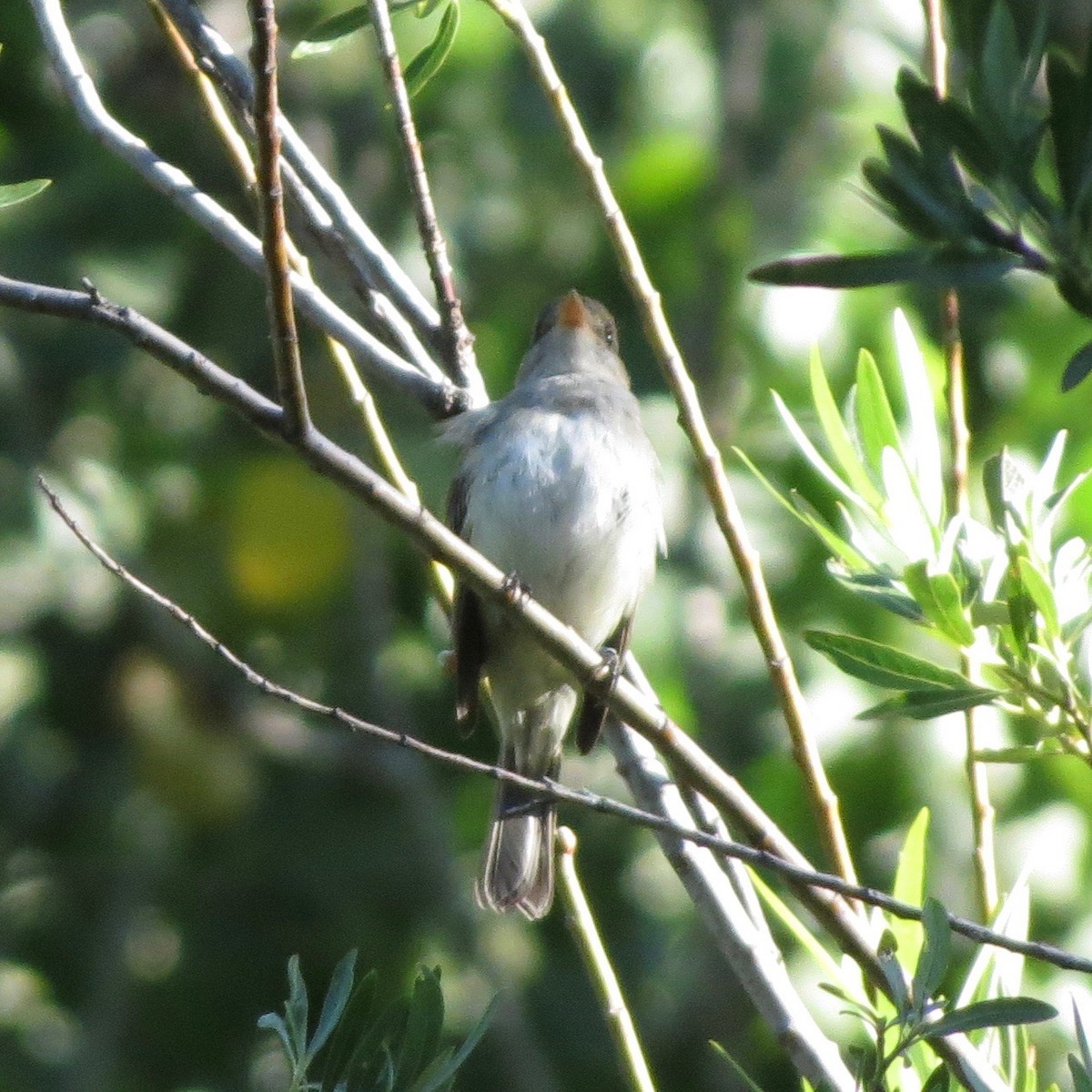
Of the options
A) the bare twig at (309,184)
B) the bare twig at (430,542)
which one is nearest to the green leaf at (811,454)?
the bare twig at (430,542)

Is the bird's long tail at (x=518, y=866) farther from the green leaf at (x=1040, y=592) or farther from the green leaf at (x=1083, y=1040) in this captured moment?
the green leaf at (x=1083, y=1040)

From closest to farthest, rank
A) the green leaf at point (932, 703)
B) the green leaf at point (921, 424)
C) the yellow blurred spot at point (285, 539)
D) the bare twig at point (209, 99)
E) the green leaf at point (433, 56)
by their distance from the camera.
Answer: the green leaf at point (932, 703)
the green leaf at point (921, 424)
the green leaf at point (433, 56)
the bare twig at point (209, 99)
the yellow blurred spot at point (285, 539)

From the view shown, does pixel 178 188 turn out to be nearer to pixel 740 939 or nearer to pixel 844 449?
pixel 844 449

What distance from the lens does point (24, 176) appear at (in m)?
7.94

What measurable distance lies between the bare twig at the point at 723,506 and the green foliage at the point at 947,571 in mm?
92

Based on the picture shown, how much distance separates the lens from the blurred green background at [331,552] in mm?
6816

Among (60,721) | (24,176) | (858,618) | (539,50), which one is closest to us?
(539,50)

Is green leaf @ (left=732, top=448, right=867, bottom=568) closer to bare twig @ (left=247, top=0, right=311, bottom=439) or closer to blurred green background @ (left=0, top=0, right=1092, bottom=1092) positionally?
bare twig @ (left=247, top=0, right=311, bottom=439)

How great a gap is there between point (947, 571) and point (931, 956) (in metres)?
0.44

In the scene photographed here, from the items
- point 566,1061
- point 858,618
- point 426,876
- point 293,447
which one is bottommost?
point 566,1061

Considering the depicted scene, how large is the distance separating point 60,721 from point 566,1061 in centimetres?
287

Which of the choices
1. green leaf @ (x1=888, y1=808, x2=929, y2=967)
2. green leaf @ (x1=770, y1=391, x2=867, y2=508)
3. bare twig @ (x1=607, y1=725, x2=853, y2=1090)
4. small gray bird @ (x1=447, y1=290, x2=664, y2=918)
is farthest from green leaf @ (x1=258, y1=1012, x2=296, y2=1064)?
small gray bird @ (x1=447, y1=290, x2=664, y2=918)

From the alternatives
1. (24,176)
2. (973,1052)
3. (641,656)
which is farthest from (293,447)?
(24,176)

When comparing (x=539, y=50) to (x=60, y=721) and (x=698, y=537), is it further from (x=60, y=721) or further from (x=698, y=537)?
(x=60, y=721)
